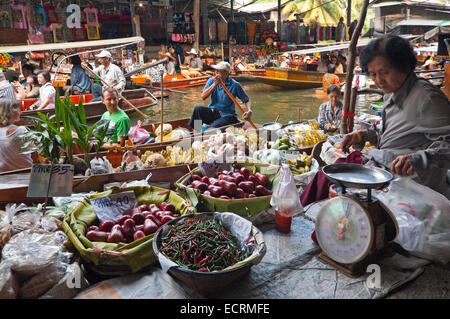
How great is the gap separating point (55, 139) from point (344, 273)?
2623 mm

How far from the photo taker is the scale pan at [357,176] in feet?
5.56

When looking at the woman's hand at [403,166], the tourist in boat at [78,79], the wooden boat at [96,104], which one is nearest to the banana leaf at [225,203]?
the woman's hand at [403,166]

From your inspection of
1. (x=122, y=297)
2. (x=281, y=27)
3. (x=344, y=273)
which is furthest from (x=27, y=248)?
(x=281, y=27)

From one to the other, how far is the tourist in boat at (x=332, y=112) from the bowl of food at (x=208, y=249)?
345cm

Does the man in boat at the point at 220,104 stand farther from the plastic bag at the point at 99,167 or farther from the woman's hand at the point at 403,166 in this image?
the woman's hand at the point at 403,166

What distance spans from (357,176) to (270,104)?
10.9 metres

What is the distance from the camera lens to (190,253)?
6.37 feet

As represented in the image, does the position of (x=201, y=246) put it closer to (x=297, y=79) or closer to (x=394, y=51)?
(x=394, y=51)

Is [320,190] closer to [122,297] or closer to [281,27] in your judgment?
[122,297]

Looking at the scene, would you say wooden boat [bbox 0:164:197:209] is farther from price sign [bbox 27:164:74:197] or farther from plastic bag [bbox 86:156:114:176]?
price sign [bbox 27:164:74:197]

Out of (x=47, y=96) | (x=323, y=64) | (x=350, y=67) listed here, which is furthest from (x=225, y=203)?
(x=323, y=64)

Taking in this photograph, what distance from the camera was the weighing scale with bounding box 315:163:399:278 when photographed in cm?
177

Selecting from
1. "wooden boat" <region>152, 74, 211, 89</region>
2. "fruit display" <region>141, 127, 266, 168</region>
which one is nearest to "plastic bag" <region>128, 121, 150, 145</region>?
"fruit display" <region>141, 127, 266, 168</region>

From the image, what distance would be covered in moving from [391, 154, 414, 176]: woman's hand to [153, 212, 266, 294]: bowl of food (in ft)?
2.75
